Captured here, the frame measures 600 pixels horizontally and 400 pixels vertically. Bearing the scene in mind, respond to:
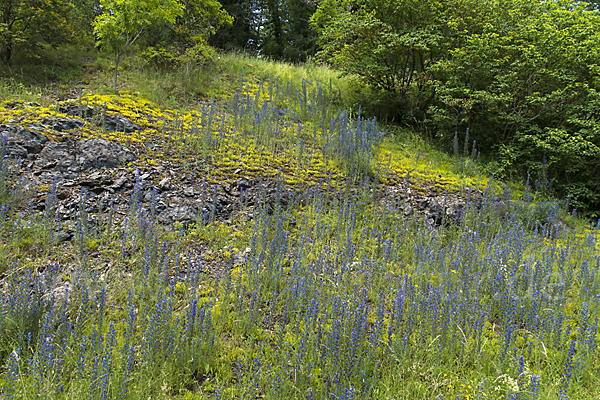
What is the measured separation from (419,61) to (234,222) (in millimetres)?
7200

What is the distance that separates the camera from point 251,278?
3363mm

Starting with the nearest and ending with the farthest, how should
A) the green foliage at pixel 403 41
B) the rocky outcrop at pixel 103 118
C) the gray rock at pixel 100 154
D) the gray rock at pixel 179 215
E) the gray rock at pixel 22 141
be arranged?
1. the gray rock at pixel 179 215
2. the gray rock at pixel 22 141
3. the gray rock at pixel 100 154
4. the rocky outcrop at pixel 103 118
5. the green foliage at pixel 403 41

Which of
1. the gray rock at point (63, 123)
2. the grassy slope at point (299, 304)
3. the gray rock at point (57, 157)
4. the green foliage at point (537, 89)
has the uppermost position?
the green foliage at point (537, 89)

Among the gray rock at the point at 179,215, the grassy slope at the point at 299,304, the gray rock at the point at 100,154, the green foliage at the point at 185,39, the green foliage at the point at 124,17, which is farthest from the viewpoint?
the green foliage at the point at 185,39

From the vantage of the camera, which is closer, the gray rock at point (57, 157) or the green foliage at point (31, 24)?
the gray rock at point (57, 157)

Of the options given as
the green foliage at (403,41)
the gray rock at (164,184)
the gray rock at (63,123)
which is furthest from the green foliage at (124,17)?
the green foliage at (403,41)

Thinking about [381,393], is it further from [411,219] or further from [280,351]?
[411,219]

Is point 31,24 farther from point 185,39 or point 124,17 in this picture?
point 185,39

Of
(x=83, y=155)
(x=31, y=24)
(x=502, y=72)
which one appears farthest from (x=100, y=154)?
(x=502, y=72)

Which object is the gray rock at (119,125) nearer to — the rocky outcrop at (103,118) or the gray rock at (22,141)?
the rocky outcrop at (103,118)

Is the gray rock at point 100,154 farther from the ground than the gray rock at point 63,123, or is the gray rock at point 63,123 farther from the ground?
the gray rock at point 63,123

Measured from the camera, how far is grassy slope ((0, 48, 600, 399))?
2.34 m

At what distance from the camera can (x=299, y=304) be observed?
2826 millimetres

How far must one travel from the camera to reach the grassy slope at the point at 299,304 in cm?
234
